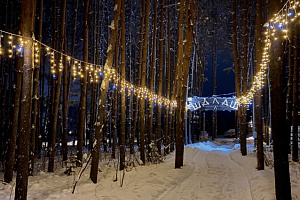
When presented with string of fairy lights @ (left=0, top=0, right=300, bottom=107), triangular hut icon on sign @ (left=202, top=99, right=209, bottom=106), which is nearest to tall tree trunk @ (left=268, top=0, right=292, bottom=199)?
string of fairy lights @ (left=0, top=0, right=300, bottom=107)

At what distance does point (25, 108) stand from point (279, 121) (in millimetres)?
5608

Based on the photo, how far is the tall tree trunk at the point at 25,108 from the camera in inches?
196

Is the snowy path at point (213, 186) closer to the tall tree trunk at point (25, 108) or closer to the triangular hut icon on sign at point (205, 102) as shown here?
the tall tree trunk at point (25, 108)

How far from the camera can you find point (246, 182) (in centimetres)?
776

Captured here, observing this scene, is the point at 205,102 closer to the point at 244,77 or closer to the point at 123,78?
the point at 244,77

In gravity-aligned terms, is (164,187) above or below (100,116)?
below

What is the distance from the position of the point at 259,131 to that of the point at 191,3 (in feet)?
21.6

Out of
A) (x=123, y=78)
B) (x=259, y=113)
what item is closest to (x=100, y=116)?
(x=123, y=78)

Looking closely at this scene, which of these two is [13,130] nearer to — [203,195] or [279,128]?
[203,195]

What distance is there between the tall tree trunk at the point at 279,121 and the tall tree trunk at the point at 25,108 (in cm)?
546

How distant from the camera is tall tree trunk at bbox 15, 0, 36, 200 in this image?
4980 mm

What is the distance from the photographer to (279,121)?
5094 millimetres

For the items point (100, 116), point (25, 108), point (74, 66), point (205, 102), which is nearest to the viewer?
point (25, 108)

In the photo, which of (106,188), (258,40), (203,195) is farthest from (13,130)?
(258,40)
